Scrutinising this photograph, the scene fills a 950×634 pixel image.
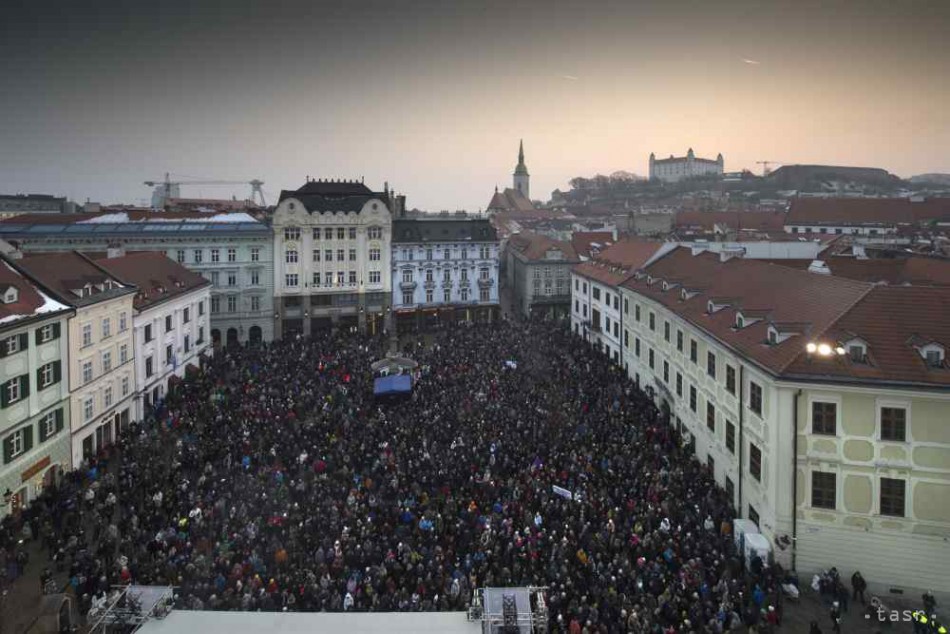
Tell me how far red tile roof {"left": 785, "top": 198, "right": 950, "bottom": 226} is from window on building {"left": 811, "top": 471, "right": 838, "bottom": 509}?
78.1 meters

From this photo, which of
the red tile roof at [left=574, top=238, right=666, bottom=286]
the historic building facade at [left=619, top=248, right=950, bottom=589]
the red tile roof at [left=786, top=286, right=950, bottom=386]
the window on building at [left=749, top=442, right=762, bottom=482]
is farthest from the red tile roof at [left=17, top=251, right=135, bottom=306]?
the red tile roof at [left=574, top=238, right=666, bottom=286]

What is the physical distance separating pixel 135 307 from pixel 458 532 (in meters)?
24.9

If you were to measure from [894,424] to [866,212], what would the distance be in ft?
266

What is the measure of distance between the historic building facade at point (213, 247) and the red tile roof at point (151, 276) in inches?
282

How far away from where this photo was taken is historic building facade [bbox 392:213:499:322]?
208ft

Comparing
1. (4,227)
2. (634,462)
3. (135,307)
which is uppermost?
(4,227)

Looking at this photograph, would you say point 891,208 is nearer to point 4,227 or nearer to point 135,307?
point 135,307

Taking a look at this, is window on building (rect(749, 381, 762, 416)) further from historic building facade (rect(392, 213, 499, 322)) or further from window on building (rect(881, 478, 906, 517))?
historic building facade (rect(392, 213, 499, 322))


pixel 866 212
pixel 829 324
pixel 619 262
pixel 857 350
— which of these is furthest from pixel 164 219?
pixel 866 212

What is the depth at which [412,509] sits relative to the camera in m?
23.0

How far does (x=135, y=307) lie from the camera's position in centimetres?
3628

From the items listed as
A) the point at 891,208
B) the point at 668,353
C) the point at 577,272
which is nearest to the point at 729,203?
the point at 891,208

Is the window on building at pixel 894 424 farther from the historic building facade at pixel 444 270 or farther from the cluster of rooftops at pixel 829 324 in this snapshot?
A: the historic building facade at pixel 444 270

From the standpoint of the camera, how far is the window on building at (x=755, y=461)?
74.1ft
